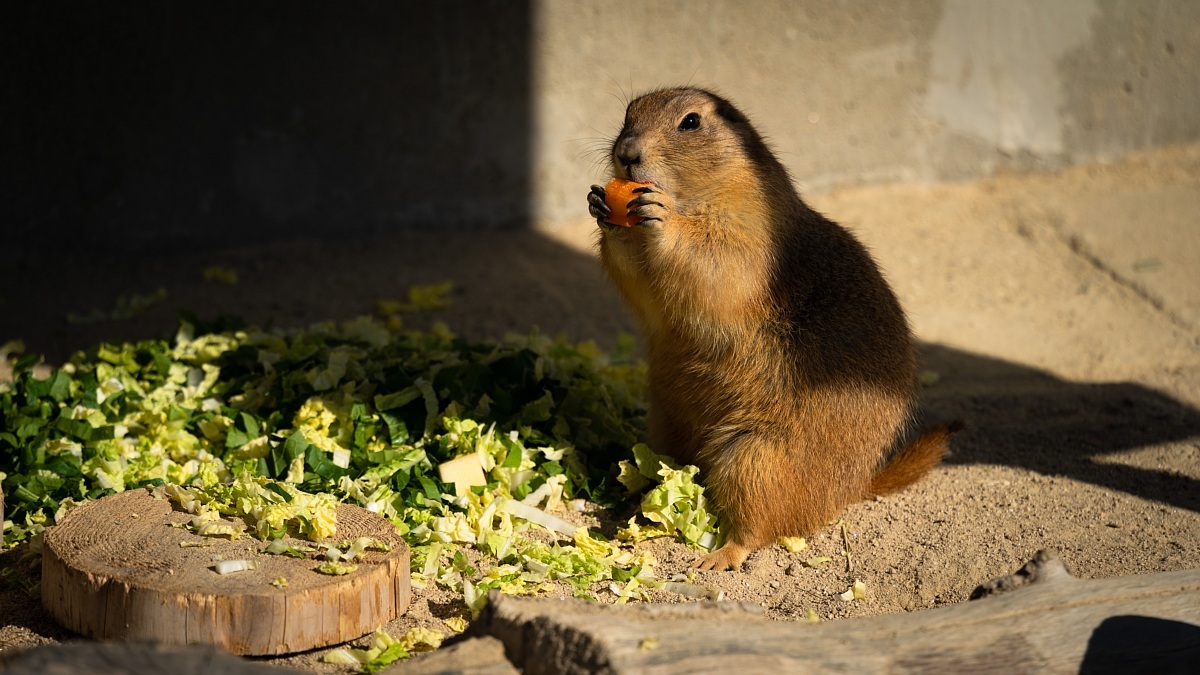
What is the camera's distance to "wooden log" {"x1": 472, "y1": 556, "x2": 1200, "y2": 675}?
2.85 metres

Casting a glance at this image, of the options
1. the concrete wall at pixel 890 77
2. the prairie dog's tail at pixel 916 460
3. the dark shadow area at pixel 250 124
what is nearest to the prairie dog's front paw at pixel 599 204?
the prairie dog's tail at pixel 916 460

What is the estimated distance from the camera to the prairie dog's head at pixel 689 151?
4672 millimetres

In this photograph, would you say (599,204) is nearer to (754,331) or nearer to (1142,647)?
(754,331)

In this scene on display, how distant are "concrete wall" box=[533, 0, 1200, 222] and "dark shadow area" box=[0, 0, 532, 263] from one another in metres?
0.46

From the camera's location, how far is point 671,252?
451 cm

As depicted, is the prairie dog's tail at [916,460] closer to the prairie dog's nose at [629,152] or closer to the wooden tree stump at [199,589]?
the prairie dog's nose at [629,152]

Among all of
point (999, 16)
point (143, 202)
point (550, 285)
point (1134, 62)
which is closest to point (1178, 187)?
point (1134, 62)

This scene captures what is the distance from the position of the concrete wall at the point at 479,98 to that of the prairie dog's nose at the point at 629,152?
11.0 feet

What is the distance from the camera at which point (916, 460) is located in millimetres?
4832

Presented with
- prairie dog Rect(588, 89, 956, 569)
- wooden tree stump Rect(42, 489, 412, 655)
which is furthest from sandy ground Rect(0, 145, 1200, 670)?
prairie dog Rect(588, 89, 956, 569)

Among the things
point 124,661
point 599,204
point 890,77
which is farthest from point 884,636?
point 890,77

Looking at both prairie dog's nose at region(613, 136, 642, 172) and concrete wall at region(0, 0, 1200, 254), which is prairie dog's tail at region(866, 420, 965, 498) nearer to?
prairie dog's nose at region(613, 136, 642, 172)

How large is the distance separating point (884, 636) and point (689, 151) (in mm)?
2328

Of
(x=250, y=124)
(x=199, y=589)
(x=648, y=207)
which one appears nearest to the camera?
(x=199, y=589)
